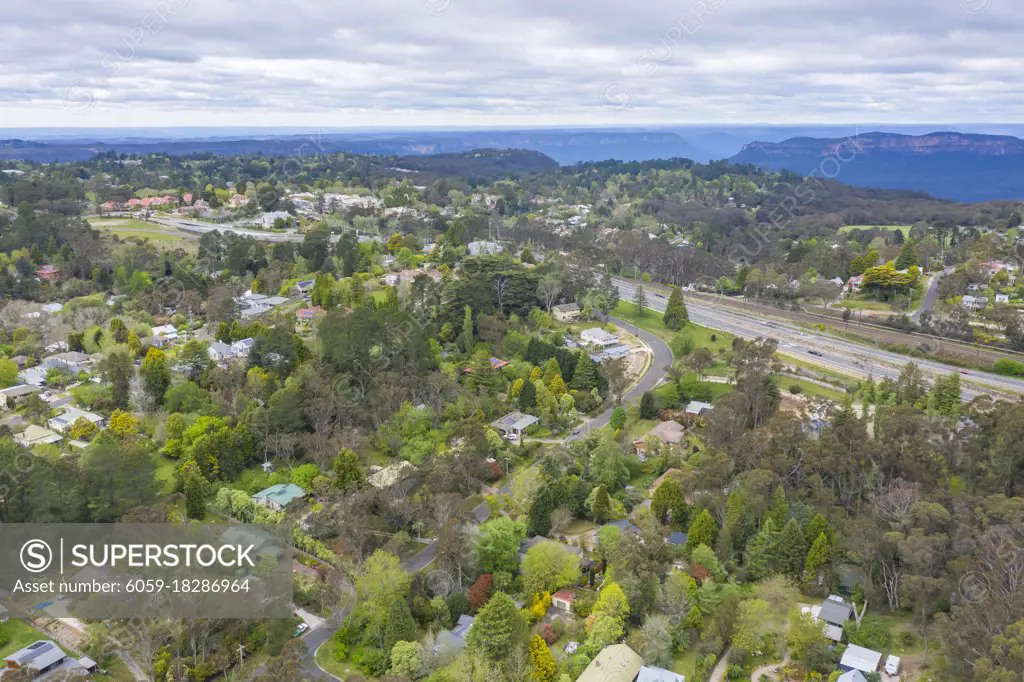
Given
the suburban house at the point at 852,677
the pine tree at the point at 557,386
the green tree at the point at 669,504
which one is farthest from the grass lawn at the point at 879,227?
the suburban house at the point at 852,677

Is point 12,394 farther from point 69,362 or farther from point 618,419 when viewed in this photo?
point 618,419

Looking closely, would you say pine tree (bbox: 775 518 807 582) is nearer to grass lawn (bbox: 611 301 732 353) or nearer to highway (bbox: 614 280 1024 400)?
highway (bbox: 614 280 1024 400)

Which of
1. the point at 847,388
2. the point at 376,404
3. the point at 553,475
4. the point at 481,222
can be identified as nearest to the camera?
the point at 553,475

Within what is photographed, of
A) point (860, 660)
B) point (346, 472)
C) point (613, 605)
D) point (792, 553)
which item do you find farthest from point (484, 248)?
point (860, 660)

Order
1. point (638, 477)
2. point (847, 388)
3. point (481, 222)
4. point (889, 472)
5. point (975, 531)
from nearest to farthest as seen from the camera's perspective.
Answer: point (975, 531), point (889, 472), point (638, 477), point (847, 388), point (481, 222)

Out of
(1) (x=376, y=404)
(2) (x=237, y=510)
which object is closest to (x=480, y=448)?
(1) (x=376, y=404)

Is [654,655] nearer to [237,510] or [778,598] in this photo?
[778,598]
